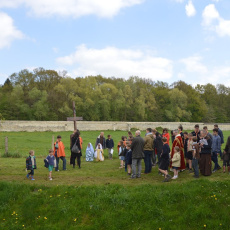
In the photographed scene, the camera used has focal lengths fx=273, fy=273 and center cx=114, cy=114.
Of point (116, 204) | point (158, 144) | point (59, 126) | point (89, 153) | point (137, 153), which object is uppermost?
point (59, 126)

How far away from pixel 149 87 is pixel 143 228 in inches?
2608

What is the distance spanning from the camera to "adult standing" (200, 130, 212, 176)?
10.3 m

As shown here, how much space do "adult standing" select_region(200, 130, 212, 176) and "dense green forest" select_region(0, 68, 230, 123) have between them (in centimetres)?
4295

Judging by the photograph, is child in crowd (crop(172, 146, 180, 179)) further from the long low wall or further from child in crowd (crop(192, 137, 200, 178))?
the long low wall

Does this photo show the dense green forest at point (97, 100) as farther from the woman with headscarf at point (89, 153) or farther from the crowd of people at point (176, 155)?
the crowd of people at point (176, 155)

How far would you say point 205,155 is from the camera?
34.2ft

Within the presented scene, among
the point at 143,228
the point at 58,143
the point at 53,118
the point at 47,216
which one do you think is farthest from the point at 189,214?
the point at 53,118

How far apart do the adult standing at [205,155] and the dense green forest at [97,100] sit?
42949 mm

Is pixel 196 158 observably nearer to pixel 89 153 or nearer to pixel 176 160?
pixel 176 160

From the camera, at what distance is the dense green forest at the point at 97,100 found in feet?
171

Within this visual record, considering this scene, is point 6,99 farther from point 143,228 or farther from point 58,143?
point 143,228

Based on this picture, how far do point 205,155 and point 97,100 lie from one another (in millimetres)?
45787

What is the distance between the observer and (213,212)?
768 cm

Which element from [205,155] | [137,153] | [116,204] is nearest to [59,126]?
[137,153]
